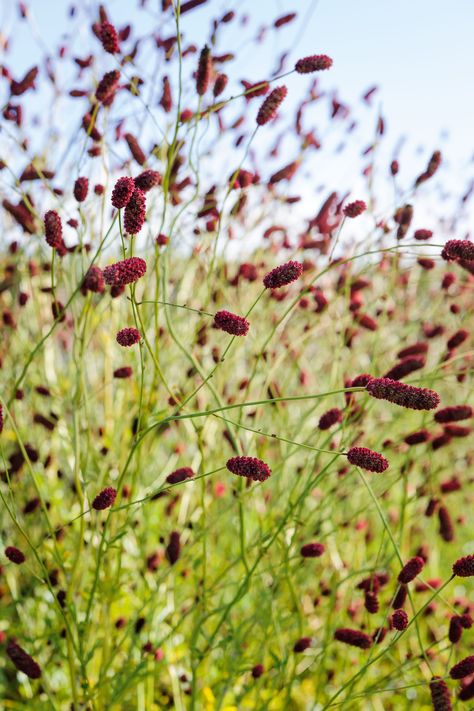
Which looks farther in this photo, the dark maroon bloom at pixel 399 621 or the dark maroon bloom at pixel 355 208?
the dark maroon bloom at pixel 355 208

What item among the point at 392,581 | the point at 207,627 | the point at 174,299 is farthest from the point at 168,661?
the point at 174,299

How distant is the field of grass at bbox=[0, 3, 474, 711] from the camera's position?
127 centimetres

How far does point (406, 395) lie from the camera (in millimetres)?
848

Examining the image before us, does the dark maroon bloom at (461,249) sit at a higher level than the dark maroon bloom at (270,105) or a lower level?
lower

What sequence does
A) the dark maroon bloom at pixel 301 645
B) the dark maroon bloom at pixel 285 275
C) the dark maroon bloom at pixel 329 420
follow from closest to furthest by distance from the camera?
1. the dark maroon bloom at pixel 285 275
2. the dark maroon bloom at pixel 329 420
3. the dark maroon bloom at pixel 301 645

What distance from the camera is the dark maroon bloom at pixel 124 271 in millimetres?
874

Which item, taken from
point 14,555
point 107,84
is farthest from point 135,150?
point 14,555

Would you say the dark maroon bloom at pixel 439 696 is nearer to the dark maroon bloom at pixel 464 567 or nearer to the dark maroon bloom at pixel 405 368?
the dark maroon bloom at pixel 464 567

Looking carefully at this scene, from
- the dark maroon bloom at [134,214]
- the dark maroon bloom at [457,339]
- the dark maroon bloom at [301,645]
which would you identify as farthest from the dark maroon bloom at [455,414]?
the dark maroon bloom at [134,214]

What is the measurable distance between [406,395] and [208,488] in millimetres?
1443

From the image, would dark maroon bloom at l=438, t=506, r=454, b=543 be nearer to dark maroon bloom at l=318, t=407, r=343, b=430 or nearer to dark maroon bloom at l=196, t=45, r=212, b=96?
dark maroon bloom at l=318, t=407, r=343, b=430

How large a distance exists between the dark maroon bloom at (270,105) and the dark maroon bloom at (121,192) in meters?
0.45

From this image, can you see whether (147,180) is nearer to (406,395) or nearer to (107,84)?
(107,84)

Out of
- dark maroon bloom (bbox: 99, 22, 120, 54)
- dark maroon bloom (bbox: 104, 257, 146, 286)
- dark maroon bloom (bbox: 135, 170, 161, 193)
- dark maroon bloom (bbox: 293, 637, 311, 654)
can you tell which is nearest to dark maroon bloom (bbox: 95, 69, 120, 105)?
dark maroon bloom (bbox: 99, 22, 120, 54)
